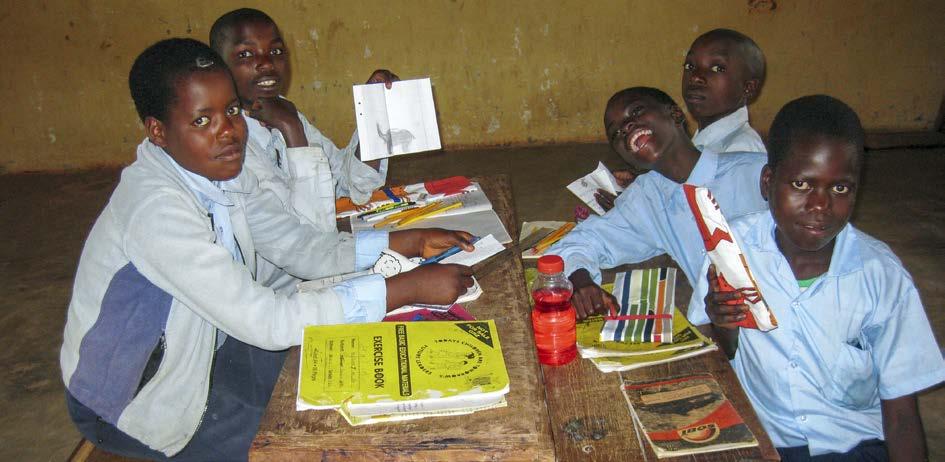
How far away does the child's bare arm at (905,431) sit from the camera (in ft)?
4.18

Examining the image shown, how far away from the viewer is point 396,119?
2025 millimetres

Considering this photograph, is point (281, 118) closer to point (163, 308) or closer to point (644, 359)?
point (163, 308)

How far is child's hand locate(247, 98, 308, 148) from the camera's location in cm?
221

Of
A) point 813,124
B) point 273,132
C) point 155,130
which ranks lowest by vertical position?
point 273,132

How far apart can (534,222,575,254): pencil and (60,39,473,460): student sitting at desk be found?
483mm

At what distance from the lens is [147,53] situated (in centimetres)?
137

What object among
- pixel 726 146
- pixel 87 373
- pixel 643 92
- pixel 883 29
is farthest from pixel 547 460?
pixel 883 29

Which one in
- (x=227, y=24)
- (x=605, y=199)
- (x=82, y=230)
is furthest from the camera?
(x=82, y=230)

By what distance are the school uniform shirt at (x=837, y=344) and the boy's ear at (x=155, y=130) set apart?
1.12m

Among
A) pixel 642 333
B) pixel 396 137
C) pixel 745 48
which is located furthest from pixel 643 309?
pixel 745 48

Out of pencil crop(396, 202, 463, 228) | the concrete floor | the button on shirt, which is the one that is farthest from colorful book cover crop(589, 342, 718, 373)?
the concrete floor

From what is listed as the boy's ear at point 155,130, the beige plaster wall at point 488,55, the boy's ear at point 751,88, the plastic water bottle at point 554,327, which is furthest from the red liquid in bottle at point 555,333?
the beige plaster wall at point 488,55

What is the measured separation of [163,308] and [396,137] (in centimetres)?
87

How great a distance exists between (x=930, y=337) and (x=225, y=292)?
4.16 feet
